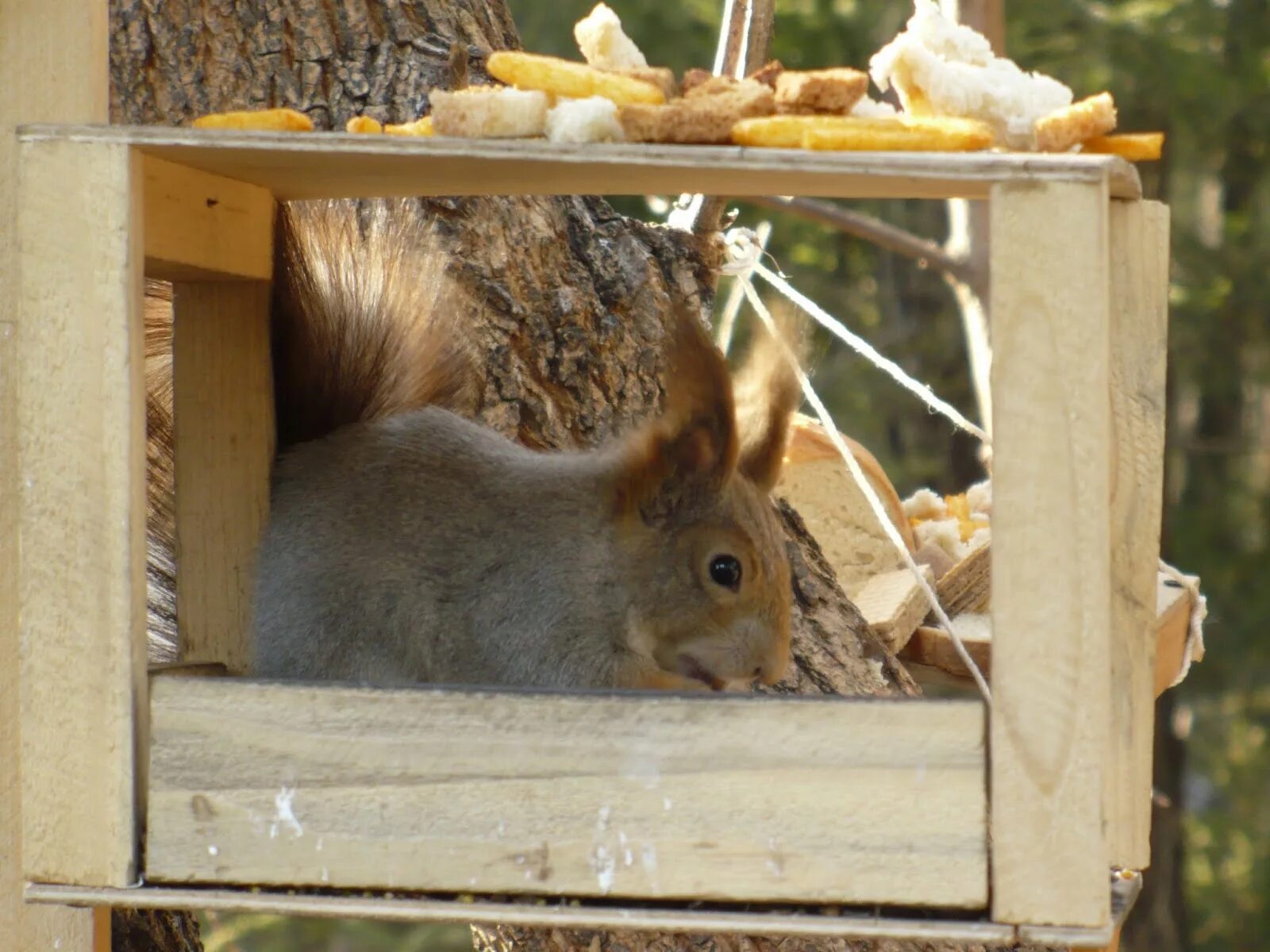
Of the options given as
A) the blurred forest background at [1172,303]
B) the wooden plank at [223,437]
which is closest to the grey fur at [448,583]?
the wooden plank at [223,437]

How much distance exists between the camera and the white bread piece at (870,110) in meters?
1.01

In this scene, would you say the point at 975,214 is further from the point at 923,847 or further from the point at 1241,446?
the point at 923,847

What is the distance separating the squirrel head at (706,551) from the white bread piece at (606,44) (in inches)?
9.0

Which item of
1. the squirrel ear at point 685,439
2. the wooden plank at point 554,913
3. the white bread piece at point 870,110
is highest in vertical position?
the white bread piece at point 870,110

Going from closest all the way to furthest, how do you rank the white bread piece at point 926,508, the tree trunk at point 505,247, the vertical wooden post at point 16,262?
the vertical wooden post at point 16,262
the tree trunk at point 505,247
the white bread piece at point 926,508

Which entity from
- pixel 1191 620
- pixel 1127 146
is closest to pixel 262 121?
pixel 1127 146

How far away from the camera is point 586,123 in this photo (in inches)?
37.3

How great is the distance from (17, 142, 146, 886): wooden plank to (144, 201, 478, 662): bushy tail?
365mm

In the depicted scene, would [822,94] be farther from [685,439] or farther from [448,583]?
[448,583]

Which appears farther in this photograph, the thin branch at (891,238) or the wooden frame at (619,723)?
the thin branch at (891,238)

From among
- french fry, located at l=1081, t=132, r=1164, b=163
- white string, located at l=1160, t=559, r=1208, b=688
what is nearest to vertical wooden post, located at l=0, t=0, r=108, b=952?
french fry, located at l=1081, t=132, r=1164, b=163

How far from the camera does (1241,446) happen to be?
16.5 ft

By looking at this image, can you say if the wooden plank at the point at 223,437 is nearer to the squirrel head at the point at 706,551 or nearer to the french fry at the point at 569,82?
the squirrel head at the point at 706,551

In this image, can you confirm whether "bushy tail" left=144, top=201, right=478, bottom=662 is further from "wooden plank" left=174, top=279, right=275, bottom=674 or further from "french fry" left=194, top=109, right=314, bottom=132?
"french fry" left=194, top=109, right=314, bottom=132
